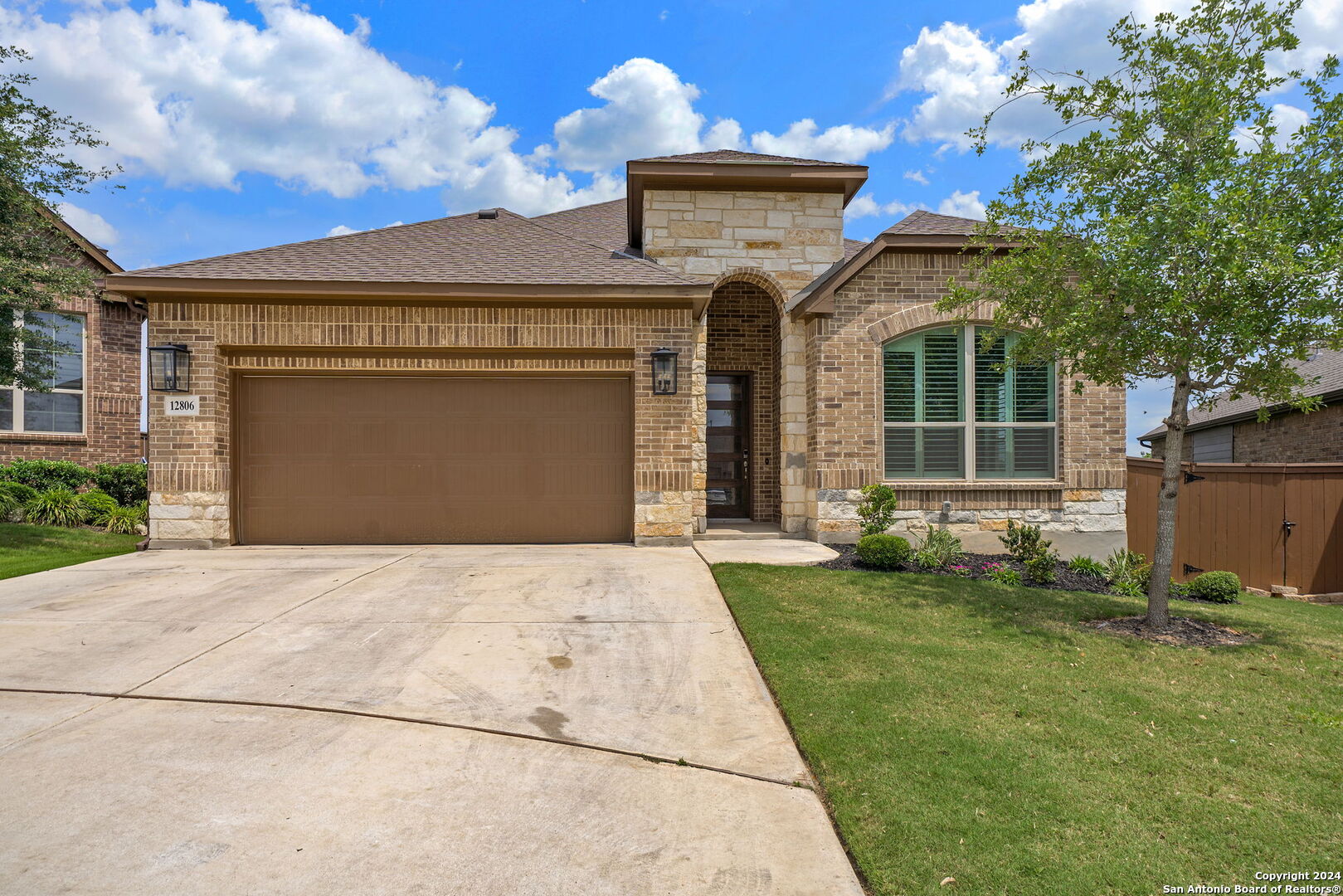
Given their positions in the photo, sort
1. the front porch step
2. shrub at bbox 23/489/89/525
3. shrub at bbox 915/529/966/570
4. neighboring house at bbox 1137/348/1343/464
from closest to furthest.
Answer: shrub at bbox 915/529/966/570, the front porch step, shrub at bbox 23/489/89/525, neighboring house at bbox 1137/348/1343/464

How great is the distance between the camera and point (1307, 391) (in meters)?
17.0

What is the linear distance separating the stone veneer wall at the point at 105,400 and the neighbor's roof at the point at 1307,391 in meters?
19.6

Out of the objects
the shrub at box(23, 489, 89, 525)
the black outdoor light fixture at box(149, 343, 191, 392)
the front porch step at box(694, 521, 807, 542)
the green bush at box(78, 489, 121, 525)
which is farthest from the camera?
the green bush at box(78, 489, 121, 525)

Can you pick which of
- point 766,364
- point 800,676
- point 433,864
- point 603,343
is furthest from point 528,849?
point 766,364

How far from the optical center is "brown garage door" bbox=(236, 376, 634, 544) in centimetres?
969

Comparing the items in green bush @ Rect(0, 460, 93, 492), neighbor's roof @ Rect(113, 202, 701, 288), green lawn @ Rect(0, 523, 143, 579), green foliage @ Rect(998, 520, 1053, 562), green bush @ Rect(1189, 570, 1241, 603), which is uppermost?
neighbor's roof @ Rect(113, 202, 701, 288)

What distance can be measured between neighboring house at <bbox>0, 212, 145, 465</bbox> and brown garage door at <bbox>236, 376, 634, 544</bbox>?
642 cm

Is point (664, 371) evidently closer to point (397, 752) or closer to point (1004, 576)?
point (1004, 576)

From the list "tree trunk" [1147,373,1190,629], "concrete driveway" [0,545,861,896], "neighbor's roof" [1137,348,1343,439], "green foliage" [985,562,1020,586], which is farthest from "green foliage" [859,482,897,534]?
"neighbor's roof" [1137,348,1343,439]

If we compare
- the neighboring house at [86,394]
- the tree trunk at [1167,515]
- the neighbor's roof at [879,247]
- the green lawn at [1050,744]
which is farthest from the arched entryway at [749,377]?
the neighboring house at [86,394]

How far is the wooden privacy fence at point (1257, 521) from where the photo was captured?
10.8 m

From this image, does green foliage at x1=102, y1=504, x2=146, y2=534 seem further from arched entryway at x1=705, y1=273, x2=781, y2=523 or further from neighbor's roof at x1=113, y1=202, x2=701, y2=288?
arched entryway at x1=705, y1=273, x2=781, y2=523

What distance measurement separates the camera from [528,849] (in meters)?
2.76

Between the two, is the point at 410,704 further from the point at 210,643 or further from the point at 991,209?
the point at 991,209
